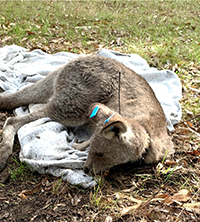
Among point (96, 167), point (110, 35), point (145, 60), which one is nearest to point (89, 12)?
point (110, 35)

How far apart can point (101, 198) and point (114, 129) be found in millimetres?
772

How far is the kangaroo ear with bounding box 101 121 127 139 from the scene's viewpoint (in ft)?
9.21

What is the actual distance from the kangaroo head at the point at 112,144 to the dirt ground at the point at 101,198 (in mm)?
224

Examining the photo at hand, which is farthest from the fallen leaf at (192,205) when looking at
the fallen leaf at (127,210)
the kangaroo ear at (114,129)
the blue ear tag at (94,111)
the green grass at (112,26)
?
the green grass at (112,26)

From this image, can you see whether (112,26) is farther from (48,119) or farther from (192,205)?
(192,205)

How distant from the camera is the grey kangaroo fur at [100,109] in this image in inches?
125

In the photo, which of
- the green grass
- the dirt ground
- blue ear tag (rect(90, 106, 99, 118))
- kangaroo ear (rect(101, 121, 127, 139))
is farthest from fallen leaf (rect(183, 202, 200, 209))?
the green grass

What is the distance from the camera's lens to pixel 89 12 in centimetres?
1006

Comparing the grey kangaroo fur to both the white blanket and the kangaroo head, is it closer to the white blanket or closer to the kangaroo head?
the kangaroo head

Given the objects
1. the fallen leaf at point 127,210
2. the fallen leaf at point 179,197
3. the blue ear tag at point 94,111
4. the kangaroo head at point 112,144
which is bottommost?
the fallen leaf at point 127,210

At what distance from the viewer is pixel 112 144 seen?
3.12 m

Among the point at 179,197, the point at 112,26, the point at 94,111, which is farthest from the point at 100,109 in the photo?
the point at 112,26

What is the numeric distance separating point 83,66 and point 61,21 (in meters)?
5.47

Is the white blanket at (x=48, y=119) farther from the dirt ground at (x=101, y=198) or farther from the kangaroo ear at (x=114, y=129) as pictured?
the kangaroo ear at (x=114, y=129)
